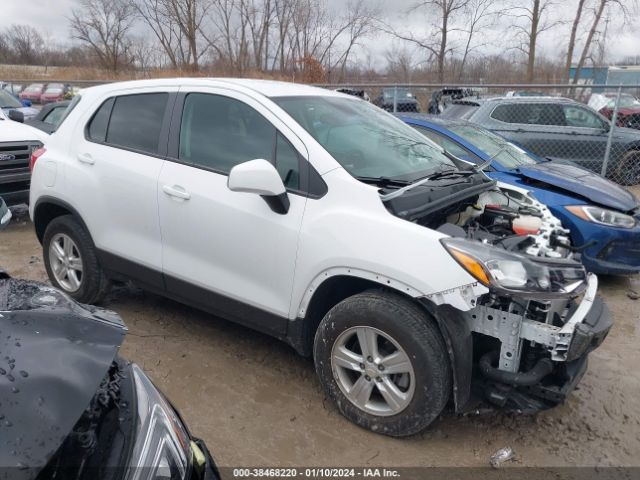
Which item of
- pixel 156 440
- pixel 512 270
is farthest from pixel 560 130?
pixel 156 440

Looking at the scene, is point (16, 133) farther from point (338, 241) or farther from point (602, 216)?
point (602, 216)

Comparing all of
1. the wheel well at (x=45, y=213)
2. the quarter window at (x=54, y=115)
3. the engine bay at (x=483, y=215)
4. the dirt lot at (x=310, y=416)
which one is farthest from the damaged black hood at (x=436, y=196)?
the quarter window at (x=54, y=115)

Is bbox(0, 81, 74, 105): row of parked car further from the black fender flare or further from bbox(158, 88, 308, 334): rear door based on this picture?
bbox(158, 88, 308, 334): rear door

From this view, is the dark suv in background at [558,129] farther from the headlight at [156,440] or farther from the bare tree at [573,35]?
the bare tree at [573,35]

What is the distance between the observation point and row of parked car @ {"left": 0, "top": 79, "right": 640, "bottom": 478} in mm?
2539

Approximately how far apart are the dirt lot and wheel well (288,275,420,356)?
1.32 feet

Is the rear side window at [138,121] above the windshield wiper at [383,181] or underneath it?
above

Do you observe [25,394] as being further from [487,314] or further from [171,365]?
[171,365]

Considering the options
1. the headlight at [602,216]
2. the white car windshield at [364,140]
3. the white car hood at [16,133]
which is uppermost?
the white car windshield at [364,140]

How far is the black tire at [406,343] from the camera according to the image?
2545 mm

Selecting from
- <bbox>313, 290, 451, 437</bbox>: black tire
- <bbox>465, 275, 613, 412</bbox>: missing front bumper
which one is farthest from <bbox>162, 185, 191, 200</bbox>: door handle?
<bbox>465, 275, 613, 412</bbox>: missing front bumper

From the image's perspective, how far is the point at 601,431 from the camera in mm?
2926

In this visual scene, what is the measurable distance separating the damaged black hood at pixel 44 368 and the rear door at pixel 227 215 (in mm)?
1312

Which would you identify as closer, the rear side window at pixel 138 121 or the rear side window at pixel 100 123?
the rear side window at pixel 138 121
